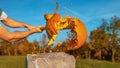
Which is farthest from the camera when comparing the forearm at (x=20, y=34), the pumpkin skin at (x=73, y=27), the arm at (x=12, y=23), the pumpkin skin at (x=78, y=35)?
the pumpkin skin at (x=78, y=35)

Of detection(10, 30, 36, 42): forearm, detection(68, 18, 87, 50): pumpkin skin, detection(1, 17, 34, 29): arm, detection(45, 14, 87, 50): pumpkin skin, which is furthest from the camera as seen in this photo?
detection(68, 18, 87, 50): pumpkin skin

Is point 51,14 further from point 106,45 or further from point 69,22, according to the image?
point 106,45

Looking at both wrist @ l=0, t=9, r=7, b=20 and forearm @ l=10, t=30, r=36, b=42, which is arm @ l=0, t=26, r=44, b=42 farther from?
wrist @ l=0, t=9, r=7, b=20

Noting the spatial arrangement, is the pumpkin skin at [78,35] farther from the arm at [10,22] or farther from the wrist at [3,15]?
the wrist at [3,15]

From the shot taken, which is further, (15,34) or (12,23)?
(12,23)

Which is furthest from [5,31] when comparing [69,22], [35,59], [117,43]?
[117,43]

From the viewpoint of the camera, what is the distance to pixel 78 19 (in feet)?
15.1

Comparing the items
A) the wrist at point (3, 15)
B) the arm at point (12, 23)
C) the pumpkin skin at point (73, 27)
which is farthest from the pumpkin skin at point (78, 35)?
the wrist at point (3, 15)

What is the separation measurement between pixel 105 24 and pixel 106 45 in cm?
285

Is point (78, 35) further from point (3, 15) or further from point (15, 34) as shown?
point (3, 15)

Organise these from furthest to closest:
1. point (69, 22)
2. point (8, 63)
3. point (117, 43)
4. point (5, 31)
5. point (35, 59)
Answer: point (117, 43) → point (8, 63) → point (35, 59) → point (69, 22) → point (5, 31)

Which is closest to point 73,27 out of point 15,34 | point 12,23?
point 12,23

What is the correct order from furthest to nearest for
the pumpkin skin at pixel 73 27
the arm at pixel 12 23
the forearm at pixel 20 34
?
1. the pumpkin skin at pixel 73 27
2. the arm at pixel 12 23
3. the forearm at pixel 20 34

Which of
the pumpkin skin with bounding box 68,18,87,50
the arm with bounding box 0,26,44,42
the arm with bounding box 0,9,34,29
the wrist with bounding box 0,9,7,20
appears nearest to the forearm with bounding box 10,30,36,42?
the arm with bounding box 0,26,44,42
